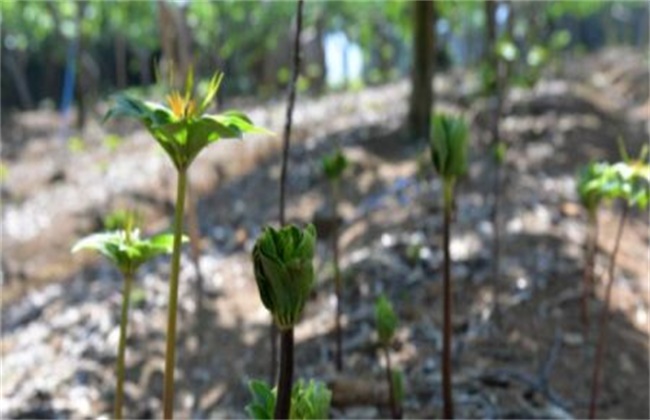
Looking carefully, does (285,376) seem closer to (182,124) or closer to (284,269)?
(284,269)

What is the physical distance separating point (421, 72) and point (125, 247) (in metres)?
5.80

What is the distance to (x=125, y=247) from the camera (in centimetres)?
235

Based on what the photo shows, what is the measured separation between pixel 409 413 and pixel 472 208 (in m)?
2.36

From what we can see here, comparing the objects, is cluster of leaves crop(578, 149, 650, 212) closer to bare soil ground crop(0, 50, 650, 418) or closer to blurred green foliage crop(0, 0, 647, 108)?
bare soil ground crop(0, 50, 650, 418)

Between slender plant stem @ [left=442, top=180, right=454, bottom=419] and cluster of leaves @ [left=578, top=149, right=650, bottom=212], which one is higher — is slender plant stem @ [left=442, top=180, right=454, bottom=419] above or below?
below

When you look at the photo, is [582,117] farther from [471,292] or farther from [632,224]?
[471,292]

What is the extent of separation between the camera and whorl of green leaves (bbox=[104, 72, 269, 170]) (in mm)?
2020

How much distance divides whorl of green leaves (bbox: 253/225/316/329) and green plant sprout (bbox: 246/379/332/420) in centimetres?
32

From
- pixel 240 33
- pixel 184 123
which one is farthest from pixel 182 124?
pixel 240 33

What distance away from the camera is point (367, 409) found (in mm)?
Answer: 3527

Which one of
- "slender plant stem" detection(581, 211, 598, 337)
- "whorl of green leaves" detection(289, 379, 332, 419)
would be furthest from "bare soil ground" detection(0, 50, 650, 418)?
"whorl of green leaves" detection(289, 379, 332, 419)

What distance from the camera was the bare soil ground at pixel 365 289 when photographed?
3.84 m

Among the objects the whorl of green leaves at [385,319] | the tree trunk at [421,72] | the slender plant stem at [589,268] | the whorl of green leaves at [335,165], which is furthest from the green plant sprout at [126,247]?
the tree trunk at [421,72]

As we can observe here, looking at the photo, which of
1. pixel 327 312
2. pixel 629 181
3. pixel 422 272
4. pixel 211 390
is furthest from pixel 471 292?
pixel 629 181
